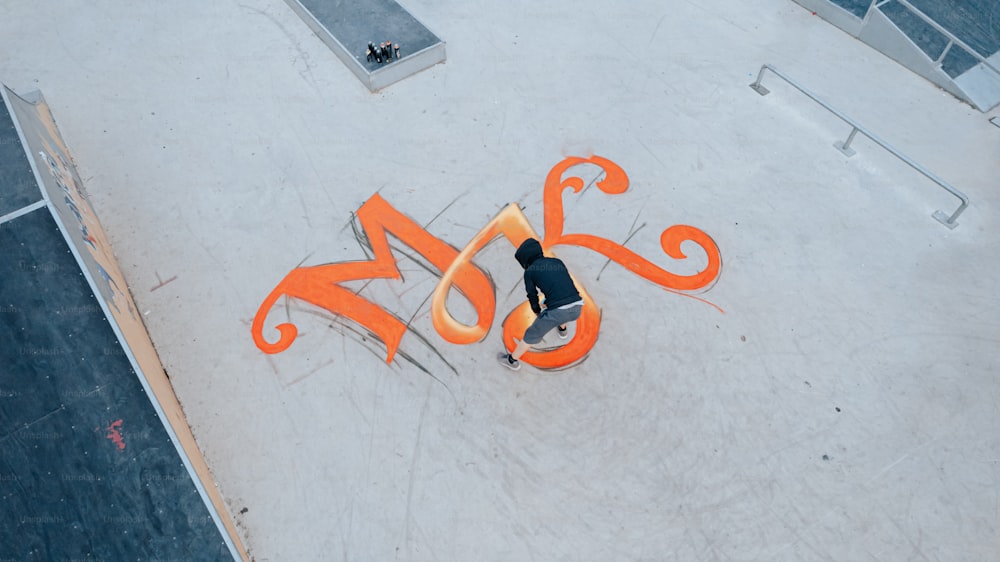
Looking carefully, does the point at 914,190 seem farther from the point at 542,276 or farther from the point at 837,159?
the point at 542,276

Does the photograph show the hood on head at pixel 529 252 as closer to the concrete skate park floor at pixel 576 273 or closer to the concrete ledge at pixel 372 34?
the concrete skate park floor at pixel 576 273

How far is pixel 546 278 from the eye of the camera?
5531mm

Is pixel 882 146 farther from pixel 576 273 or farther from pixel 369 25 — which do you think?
pixel 369 25

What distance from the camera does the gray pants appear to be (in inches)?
220

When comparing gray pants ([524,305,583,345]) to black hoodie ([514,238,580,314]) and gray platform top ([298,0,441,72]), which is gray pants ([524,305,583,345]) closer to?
black hoodie ([514,238,580,314])

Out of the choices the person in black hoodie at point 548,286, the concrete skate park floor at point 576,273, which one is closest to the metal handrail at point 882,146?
the concrete skate park floor at point 576,273

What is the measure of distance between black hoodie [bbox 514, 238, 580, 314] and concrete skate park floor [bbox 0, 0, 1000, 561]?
49.3 inches

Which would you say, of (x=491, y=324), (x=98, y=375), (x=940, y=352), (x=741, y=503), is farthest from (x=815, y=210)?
(x=98, y=375)

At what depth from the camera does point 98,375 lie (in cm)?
545

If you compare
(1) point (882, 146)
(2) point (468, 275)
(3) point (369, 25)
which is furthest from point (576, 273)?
(3) point (369, 25)

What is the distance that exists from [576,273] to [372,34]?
5.62m

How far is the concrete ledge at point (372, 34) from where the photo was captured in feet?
29.8

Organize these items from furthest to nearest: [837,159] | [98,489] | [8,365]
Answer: [837,159] → [8,365] → [98,489]

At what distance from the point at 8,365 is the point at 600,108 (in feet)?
26.0
